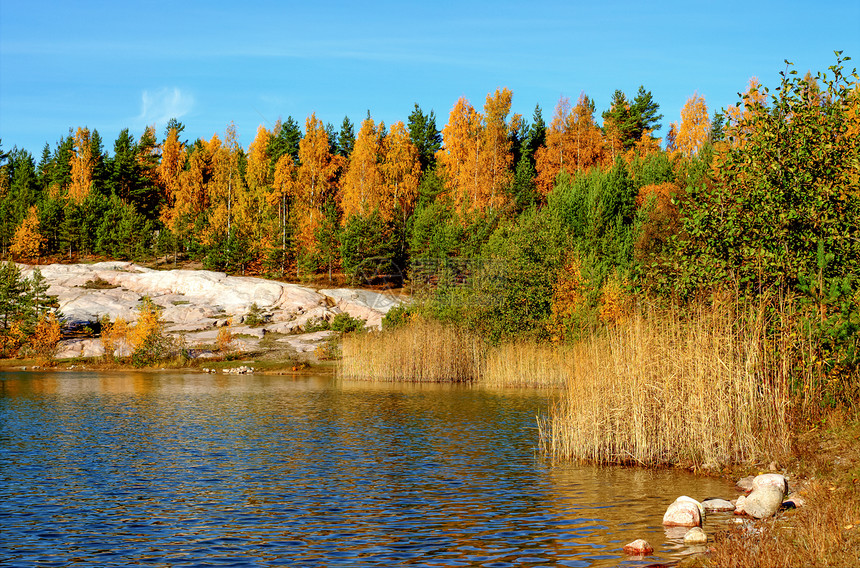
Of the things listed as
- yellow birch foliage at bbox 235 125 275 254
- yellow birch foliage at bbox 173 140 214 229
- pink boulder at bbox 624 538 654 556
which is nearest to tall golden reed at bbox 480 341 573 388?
pink boulder at bbox 624 538 654 556

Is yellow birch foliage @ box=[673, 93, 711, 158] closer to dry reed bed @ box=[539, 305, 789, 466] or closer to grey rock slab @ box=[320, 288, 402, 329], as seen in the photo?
grey rock slab @ box=[320, 288, 402, 329]

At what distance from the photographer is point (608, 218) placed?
58.8 m

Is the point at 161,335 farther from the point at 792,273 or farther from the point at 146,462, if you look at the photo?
the point at 792,273

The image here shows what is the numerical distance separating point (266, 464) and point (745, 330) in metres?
12.0


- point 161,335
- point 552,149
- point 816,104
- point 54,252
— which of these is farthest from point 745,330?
point 54,252

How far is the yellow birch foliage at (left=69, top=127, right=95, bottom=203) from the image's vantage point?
93.2m

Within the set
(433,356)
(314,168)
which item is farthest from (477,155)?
(433,356)

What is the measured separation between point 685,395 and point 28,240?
8132cm

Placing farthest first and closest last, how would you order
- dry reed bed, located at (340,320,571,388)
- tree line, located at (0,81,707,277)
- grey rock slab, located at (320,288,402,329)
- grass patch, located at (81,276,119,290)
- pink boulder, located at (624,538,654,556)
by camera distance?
tree line, located at (0,81,707,277), grass patch, located at (81,276,119,290), grey rock slab, located at (320,288,402,329), dry reed bed, located at (340,320,571,388), pink boulder, located at (624,538,654,556)

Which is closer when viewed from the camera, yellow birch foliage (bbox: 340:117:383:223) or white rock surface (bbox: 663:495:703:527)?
white rock surface (bbox: 663:495:703:527)

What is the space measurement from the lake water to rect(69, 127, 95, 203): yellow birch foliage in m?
69.4

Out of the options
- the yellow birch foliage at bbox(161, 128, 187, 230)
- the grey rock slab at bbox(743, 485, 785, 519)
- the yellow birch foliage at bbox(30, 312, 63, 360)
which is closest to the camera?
the grey rock slab at bbox(743, 485, 785, 519)

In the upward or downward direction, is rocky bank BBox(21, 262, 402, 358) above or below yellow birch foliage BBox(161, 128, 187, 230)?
below

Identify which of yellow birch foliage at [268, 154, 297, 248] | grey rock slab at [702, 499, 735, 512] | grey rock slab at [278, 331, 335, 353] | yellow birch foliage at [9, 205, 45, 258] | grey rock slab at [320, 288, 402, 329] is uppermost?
yellow birch foliage at [268, 154, 297, 248]
